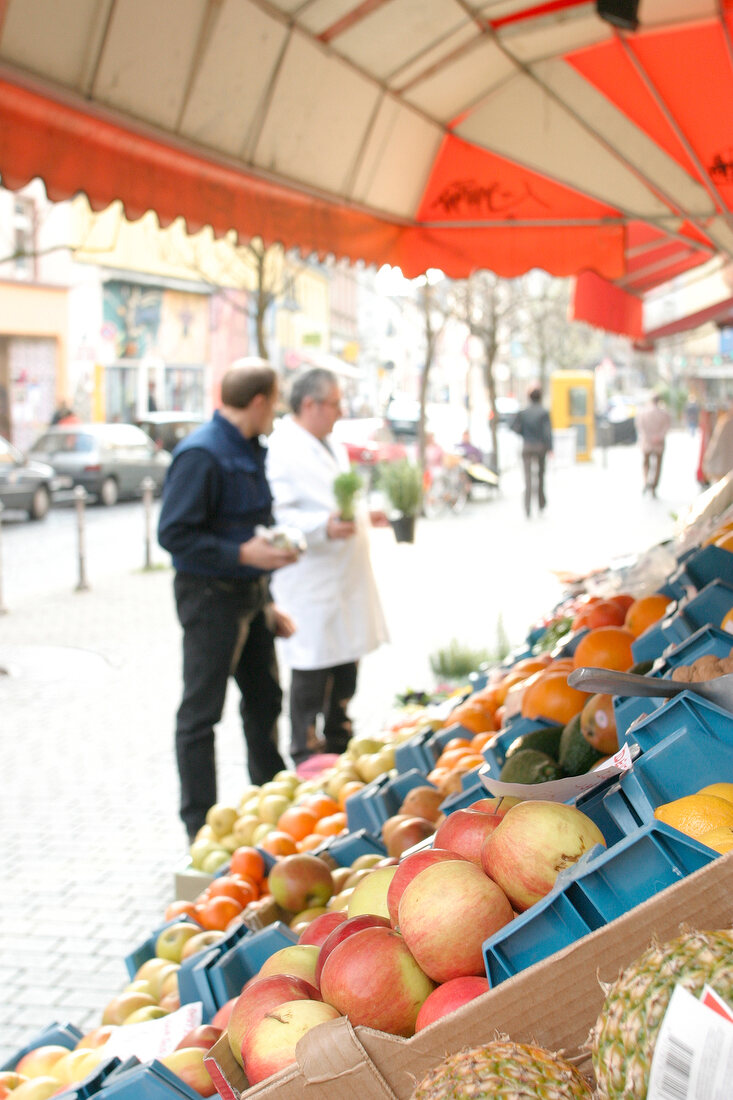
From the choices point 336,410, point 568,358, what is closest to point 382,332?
point 568,358

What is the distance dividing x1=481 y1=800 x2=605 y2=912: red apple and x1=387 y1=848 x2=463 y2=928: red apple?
3.3 inches

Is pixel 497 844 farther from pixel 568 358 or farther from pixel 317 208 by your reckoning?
pixel 568 358

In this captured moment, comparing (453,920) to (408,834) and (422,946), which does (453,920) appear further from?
(408,834)

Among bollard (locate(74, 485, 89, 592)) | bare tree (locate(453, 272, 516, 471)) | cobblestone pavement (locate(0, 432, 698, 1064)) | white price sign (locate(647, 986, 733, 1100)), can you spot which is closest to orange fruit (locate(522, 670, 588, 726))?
white price sign (locate(647, 986, 733, 1100))

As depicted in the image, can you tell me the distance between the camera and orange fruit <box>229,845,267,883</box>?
3219 millimetres

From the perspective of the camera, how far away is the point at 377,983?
59.4 inches

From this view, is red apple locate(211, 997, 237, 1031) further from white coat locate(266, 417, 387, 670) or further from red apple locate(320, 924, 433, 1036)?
white coat locate(266, 417, 387, 670)

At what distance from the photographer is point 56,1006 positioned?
12.4 ft

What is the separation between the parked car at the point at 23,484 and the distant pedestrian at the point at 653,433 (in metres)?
11.7

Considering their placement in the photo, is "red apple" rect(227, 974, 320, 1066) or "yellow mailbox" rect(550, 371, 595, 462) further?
"yellow mailbox" rect(550, 371, 595, 462)

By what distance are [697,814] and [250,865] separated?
206cm

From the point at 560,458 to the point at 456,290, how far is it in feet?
19.4

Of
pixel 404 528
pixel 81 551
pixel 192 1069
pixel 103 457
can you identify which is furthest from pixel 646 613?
pixel 103 457

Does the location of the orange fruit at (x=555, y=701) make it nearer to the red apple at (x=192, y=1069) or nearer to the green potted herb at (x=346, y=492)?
the red apple at (x=192, y=1069)
